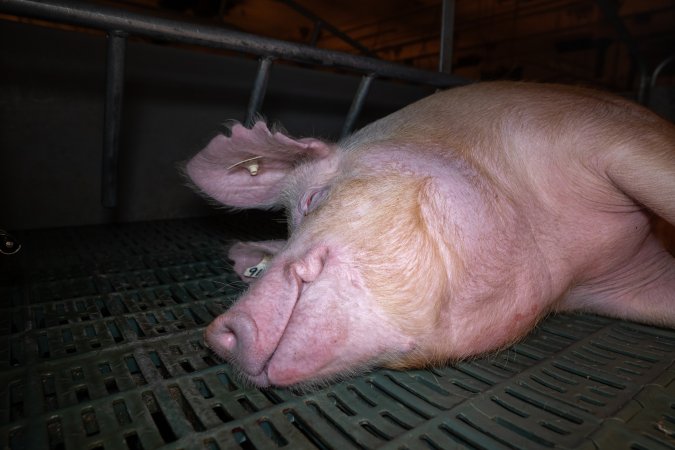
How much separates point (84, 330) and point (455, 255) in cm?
133

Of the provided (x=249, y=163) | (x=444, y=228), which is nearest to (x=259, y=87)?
(x=249, y=163)

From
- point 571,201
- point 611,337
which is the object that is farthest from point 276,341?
point 611,337

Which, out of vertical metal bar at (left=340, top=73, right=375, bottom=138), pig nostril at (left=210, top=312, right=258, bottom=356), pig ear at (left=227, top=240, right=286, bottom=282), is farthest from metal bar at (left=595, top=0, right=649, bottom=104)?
pig nostril at (left=210, top=312, right=258, bottom=356)

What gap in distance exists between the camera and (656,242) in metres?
2.17

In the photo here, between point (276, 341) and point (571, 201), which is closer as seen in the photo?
point (276, 341)

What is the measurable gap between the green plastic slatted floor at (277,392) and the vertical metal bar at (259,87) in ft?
3.43

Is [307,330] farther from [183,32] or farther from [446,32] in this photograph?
[446,32]

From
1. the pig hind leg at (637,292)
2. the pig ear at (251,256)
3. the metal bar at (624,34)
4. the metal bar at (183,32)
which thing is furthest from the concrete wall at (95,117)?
the pig hind leg at (637,292)

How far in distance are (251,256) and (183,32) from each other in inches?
40.4

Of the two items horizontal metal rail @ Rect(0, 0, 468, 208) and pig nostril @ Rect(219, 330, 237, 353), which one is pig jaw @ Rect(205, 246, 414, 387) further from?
horizontal metal rail @ Rect(0, 0, 468, 208)

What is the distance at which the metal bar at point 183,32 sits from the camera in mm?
1725

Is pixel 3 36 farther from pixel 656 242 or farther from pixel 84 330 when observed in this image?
pixel 656 242

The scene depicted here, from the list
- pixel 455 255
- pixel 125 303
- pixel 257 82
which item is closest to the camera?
pixel 455 255

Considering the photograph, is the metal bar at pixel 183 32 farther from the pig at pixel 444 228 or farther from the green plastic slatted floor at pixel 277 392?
the green plastic slatted floor at pixel 277 392
